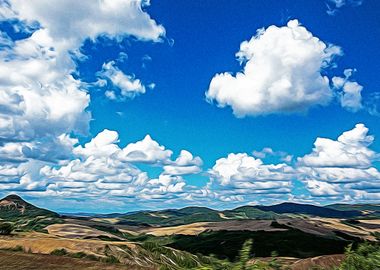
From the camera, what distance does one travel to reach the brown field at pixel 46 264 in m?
29.0

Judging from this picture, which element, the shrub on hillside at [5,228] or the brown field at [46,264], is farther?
the shrub on hillside at [5,228]

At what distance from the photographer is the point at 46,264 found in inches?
1214

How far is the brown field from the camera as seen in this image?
2898cm

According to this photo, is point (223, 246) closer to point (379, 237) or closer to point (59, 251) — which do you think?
point (59, 251)

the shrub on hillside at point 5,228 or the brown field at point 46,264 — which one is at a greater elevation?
the shrub on hillside at point 5,228

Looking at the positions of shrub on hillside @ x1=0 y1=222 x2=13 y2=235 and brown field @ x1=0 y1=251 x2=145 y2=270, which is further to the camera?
shrub on hillside @ x1=0 y1=222 x2=13 y2=235

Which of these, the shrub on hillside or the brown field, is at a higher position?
the shrub on hillside

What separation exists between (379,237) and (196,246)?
193146 millimetres

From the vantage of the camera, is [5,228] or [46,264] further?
[5,228]

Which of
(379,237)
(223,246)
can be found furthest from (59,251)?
(223,246)

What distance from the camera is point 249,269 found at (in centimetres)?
Result: 831

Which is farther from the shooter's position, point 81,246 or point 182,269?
point 81,246

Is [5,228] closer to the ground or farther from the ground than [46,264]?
farther from the ground

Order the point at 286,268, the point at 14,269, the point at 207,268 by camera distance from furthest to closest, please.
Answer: the point at 14,269 → the point at 286,268 → the point at 207,268
